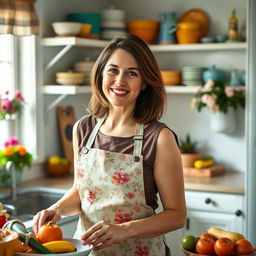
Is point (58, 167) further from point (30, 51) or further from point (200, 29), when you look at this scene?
point (200, 29)

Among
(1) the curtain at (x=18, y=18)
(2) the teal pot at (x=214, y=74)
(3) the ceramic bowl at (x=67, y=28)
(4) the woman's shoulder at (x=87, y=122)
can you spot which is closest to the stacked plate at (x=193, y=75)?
(2) the teal pot at (x=214, y=74)

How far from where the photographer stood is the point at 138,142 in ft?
6.98

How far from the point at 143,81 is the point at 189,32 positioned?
7.52 feet

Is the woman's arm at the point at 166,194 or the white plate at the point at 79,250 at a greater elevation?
the woman's arm at the point at 166,194

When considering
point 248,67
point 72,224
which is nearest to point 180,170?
point 72,224

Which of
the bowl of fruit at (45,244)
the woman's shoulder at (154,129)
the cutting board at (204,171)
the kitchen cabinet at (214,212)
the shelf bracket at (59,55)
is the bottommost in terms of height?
the kitchen cabinet at (214,212)

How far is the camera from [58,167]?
165 inches

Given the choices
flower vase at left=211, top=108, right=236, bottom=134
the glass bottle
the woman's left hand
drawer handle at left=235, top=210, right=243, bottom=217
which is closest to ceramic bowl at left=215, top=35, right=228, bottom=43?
the glass bottle

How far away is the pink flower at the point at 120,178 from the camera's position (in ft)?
6.97

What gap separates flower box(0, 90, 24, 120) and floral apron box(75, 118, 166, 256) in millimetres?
1775

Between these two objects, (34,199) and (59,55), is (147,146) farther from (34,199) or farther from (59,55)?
(59,55)

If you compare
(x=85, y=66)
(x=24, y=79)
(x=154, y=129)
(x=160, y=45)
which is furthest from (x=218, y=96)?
(x=154, y=129)

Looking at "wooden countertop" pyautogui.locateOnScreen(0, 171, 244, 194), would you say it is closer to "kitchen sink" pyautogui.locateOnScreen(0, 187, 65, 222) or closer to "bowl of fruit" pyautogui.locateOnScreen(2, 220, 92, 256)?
"kitchen sink" pyautogui.locateOnScreen(0, 187, 65, 222)

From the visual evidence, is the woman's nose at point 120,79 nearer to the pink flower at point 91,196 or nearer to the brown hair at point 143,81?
the brown hair at point 143,81
